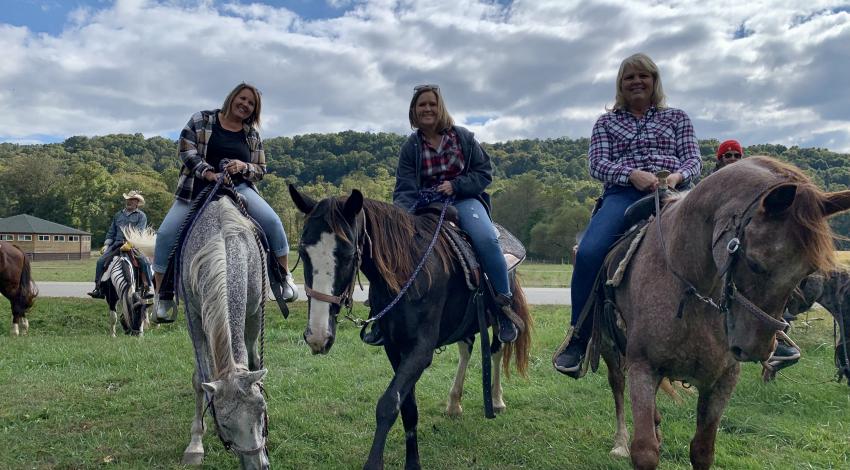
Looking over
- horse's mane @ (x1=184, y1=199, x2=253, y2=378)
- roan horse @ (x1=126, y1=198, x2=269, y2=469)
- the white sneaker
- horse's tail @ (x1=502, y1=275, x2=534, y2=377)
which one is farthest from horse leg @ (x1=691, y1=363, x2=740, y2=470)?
the white sneaker

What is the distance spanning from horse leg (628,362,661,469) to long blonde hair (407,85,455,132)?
7.99 feet

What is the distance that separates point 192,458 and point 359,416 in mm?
1647

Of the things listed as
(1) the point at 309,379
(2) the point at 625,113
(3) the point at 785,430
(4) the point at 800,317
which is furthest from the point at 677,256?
(4) the point at 800,317

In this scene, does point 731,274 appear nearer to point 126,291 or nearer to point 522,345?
point 522,345

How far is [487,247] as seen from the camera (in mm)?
4258

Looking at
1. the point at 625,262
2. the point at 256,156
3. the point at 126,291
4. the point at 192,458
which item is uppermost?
the point at 256,156

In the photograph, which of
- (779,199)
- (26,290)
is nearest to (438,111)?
(779,199)

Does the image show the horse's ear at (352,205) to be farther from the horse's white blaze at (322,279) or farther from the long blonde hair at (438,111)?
the long blonde hair at (438,111)

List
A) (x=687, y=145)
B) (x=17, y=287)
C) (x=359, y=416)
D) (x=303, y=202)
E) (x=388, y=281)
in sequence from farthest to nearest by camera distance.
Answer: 1. (x=17, y=287)
2. (x=359, y=416)
3. (x=687, y=145)
4. (x=388, y=281)
5. (x=303, y=202)

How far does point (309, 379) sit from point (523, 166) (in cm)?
7727

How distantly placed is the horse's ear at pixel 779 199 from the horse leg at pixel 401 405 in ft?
7.13

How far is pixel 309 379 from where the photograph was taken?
21.7 ft

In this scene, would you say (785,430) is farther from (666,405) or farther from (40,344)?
(40,344)

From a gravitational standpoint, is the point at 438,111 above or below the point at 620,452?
above
